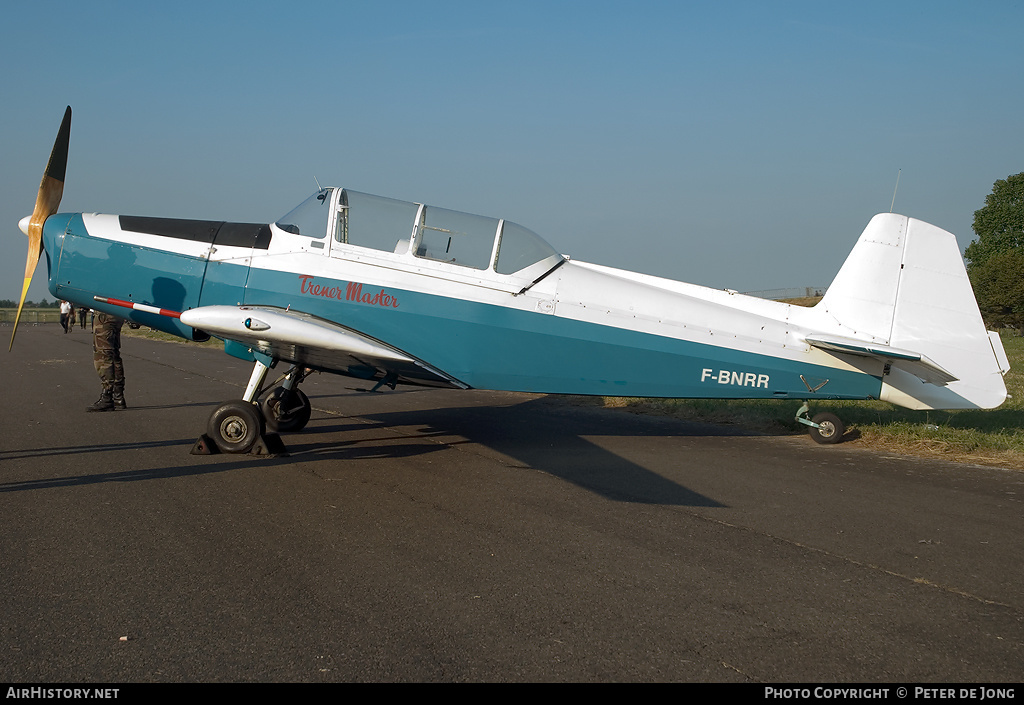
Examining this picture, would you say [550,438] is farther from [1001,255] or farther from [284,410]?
[1001,255]

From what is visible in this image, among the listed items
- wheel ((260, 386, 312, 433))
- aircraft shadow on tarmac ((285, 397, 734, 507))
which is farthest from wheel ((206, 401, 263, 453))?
wheel ((260, 386, 312, 433))

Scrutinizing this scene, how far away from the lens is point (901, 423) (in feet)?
30.3

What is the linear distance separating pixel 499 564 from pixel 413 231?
434cm

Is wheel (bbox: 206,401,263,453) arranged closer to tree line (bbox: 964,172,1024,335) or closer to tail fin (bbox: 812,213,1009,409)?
tail fin (bbox: 812,213,1009,409)

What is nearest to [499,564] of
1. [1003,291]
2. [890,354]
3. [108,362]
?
[890,354]

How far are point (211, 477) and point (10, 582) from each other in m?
2.51

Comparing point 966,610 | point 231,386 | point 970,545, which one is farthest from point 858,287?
point 231,386

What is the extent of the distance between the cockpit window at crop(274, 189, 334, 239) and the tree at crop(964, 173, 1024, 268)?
69.7 metres

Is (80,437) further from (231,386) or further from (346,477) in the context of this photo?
(231,386)

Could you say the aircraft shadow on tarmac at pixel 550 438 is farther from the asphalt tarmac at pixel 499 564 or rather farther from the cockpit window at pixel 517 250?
the cockpit window at pixel 517 250

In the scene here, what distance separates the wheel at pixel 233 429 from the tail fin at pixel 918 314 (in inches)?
254

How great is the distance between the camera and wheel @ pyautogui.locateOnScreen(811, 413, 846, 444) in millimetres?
8680

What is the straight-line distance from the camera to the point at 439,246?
→ 301 inches

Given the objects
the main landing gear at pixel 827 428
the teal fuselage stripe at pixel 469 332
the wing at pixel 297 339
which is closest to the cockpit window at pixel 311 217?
the teal fuselage stripe at pixel 469 332
